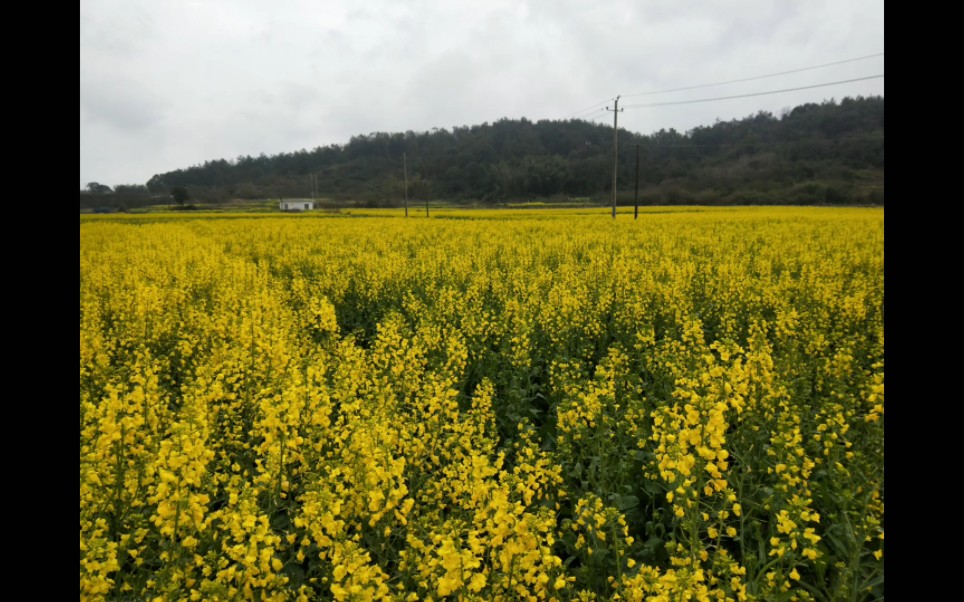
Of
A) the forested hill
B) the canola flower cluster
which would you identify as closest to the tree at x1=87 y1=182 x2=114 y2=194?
the forested hill

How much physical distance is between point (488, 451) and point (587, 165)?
259 feet

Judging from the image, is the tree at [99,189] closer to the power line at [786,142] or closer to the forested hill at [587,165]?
the forested hill at [587,165]

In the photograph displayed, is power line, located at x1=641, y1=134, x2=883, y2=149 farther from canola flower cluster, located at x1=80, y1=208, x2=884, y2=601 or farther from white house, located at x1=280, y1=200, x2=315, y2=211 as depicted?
canola flower cluster, located at x1=80, y1=208, x2=884, y2=601

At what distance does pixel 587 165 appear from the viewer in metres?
77.6

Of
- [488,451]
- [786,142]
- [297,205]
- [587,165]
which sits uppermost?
[786,142]

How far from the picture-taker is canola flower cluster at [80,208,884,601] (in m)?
2.50

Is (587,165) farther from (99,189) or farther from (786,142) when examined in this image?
(99,189)

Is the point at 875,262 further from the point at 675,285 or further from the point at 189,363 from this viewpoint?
the point at 189,363

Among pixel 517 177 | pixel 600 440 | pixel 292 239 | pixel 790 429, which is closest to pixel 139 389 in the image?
pixel 600 440

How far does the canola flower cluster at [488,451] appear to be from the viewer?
8.20ft

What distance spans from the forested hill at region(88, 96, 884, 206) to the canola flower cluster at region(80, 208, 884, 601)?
53671mm

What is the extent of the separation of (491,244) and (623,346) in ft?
34.8

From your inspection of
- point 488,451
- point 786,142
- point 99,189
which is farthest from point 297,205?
point 488,451

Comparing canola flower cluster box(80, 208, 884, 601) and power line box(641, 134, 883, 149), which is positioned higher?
power line box(641, 134, 883, 149)
